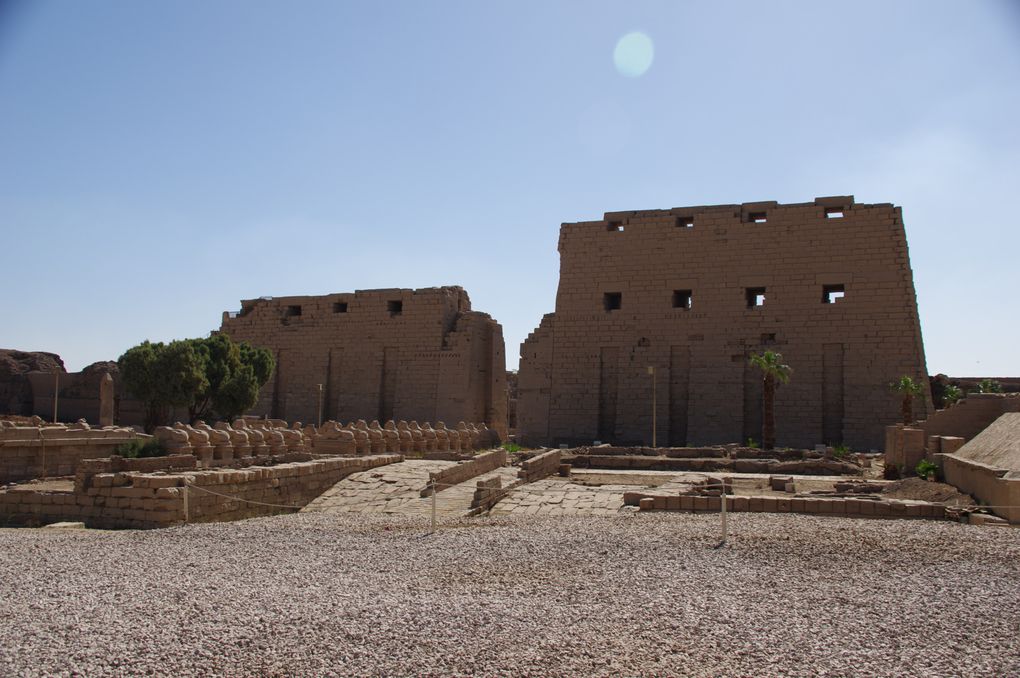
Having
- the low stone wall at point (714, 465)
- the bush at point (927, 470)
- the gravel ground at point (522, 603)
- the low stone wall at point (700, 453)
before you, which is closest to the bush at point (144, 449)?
the gravel ground at point (522, 603)

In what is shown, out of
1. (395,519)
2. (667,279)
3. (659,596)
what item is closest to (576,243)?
(667,279)

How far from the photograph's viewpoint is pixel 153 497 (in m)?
10.4

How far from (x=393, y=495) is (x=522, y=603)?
25.8 ft

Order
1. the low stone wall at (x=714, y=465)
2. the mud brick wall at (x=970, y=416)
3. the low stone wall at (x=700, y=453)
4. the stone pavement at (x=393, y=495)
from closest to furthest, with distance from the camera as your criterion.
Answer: the stone pavement at (x=393, y=495) < the mud brick wall at (x=970, y=416) < the low stone wall at (x=714, y=465) < the low stone wall at (x=700, y=453)

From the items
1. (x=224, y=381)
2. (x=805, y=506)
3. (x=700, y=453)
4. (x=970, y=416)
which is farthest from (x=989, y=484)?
(x=224, y=381)

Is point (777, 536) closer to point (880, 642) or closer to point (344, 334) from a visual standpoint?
point (880, 642)

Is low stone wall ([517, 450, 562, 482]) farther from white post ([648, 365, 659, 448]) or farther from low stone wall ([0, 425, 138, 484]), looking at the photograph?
white post ([648, 365, 659, 448])

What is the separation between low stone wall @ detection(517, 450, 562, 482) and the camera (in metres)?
15.4

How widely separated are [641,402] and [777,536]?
20.3m

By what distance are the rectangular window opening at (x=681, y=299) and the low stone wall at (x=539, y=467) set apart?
1294cm

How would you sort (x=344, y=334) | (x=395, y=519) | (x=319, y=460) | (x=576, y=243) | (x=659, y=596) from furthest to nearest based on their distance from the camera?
(x=344, y=334), (x=576, y=243), (x=319, y=460), (x=395, y=519), (x=659, y=596)

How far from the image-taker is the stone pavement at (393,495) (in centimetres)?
1223

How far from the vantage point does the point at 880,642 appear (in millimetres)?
4949

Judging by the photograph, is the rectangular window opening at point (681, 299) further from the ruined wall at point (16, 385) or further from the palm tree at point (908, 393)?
the ruined wall at point (16, 385)
